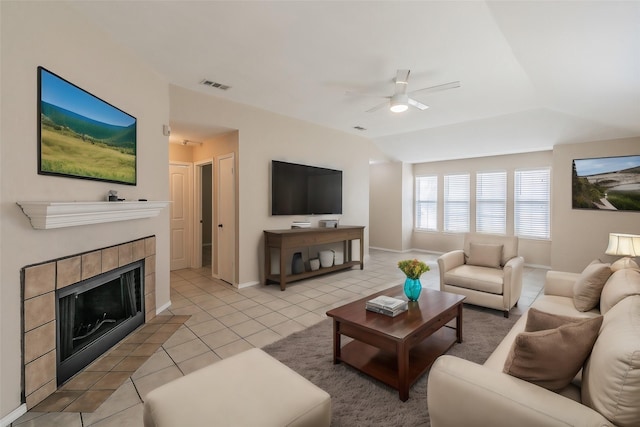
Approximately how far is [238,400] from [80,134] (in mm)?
2304

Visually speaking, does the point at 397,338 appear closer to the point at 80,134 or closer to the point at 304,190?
the point at 80,134

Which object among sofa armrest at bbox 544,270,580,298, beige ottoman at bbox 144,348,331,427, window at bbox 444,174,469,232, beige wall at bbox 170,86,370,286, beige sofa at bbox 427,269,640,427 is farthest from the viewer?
window at bbox 444,174,469,232

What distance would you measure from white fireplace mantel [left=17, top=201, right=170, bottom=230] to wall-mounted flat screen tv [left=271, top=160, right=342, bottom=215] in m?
2.20

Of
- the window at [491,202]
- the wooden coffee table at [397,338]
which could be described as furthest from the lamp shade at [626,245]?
the window at [491,202]

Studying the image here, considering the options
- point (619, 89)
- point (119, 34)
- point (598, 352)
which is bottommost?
point (598, 352)

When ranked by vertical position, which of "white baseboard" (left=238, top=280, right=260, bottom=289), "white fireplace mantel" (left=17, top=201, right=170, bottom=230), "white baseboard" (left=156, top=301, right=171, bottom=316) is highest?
"white fireplace mantel" (left=17, top=201, right=170, bottom=230)

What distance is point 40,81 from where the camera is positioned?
1.93 metres

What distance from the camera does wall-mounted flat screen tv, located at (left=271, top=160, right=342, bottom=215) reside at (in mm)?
4848

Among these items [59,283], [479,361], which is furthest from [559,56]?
[59,283]

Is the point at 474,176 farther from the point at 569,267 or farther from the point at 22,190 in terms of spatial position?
the point at 22,190

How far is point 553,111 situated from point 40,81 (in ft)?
19.8

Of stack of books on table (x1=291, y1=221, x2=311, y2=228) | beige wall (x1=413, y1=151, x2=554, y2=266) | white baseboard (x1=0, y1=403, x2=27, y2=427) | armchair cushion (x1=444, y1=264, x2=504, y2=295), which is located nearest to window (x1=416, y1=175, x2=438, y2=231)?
beige wall (x1=413, y1=151, x2=554, y2=266)

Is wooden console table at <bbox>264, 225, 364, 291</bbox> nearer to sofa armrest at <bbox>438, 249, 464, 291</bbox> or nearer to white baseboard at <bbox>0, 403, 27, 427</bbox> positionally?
sofa armrest at <bbox>438, 249, 464, 291</bbox>

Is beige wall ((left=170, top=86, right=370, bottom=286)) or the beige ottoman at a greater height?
beige wall ((left=170, top=86, right=370, bottom=286))
